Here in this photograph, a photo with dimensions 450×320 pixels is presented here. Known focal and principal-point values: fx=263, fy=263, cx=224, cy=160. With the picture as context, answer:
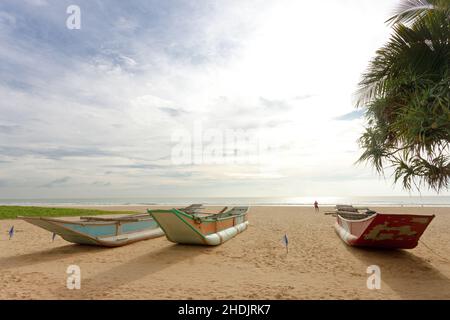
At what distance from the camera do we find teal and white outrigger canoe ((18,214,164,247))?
398 inches

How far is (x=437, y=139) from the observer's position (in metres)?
7.30

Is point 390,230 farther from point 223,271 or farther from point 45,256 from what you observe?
point 45,256

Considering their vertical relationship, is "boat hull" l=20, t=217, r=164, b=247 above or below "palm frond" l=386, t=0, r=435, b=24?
below

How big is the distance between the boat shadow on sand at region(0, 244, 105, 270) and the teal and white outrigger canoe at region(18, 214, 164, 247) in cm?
32

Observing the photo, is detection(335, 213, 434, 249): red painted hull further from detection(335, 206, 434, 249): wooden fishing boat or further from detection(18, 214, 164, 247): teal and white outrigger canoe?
detection(18, 214, 164, 247): teal and white outrigger canoe

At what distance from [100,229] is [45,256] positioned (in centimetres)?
209

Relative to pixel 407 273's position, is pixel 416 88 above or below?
above

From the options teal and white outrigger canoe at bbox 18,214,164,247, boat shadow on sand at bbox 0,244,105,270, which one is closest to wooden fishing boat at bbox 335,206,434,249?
teal and white outrigger canoe at bbox 18,214,164,247

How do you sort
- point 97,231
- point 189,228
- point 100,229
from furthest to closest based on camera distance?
point 100,229
point 97,231
point 189,228

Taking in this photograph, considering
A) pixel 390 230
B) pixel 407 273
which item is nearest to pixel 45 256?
pixel 407 273

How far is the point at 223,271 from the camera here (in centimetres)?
800

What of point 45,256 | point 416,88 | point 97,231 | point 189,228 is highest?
point 416,88

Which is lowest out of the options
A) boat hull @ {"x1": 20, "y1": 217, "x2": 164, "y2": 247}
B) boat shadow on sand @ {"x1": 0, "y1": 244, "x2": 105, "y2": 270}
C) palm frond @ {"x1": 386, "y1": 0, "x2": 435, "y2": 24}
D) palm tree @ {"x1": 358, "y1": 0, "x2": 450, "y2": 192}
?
boat shadow on sand @ {"x1": 0, "y1": 244, "x2": 105, "y2": 270}
